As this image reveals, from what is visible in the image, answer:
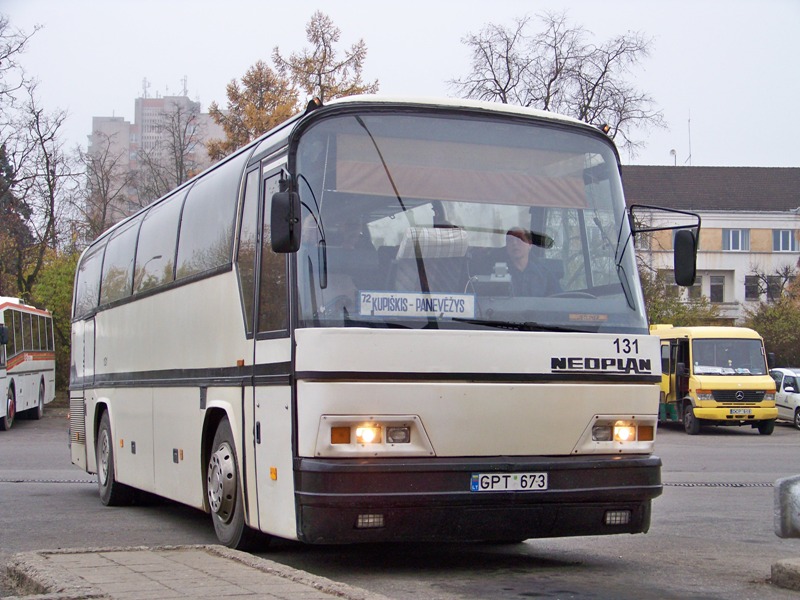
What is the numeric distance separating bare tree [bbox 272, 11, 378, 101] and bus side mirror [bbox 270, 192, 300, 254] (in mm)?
36091

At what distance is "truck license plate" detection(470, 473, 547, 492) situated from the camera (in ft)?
26.2

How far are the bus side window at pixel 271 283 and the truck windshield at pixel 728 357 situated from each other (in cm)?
2577

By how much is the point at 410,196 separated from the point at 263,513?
8.23 ft

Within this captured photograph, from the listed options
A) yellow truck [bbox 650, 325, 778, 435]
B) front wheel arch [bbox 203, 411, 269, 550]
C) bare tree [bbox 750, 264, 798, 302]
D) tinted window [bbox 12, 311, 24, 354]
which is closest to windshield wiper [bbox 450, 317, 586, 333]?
front wheel arch [bbox 203, 411, 269, 550]

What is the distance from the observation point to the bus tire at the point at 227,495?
9.27 metres

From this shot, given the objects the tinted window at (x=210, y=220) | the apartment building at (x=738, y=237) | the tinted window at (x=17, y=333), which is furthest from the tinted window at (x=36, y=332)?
the apartment building at (x=738, y=237)

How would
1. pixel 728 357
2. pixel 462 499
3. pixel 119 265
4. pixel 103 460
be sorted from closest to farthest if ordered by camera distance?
pixel 462 499, pixel 119 265, pixel 103 460, pixel 728 357

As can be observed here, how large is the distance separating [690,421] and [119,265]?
71.7ft

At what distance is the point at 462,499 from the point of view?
7941 mm

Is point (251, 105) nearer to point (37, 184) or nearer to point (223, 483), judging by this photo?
point (37, 184)

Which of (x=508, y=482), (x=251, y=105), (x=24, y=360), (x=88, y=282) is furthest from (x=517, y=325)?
(x=251, y=105)

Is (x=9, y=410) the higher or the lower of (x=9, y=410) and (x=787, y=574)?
the lower

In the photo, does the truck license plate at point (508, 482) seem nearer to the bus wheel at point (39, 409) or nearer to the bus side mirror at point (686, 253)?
the bus side mirror at point (686, 253)

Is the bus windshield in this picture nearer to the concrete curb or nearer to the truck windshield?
the concrete curb
